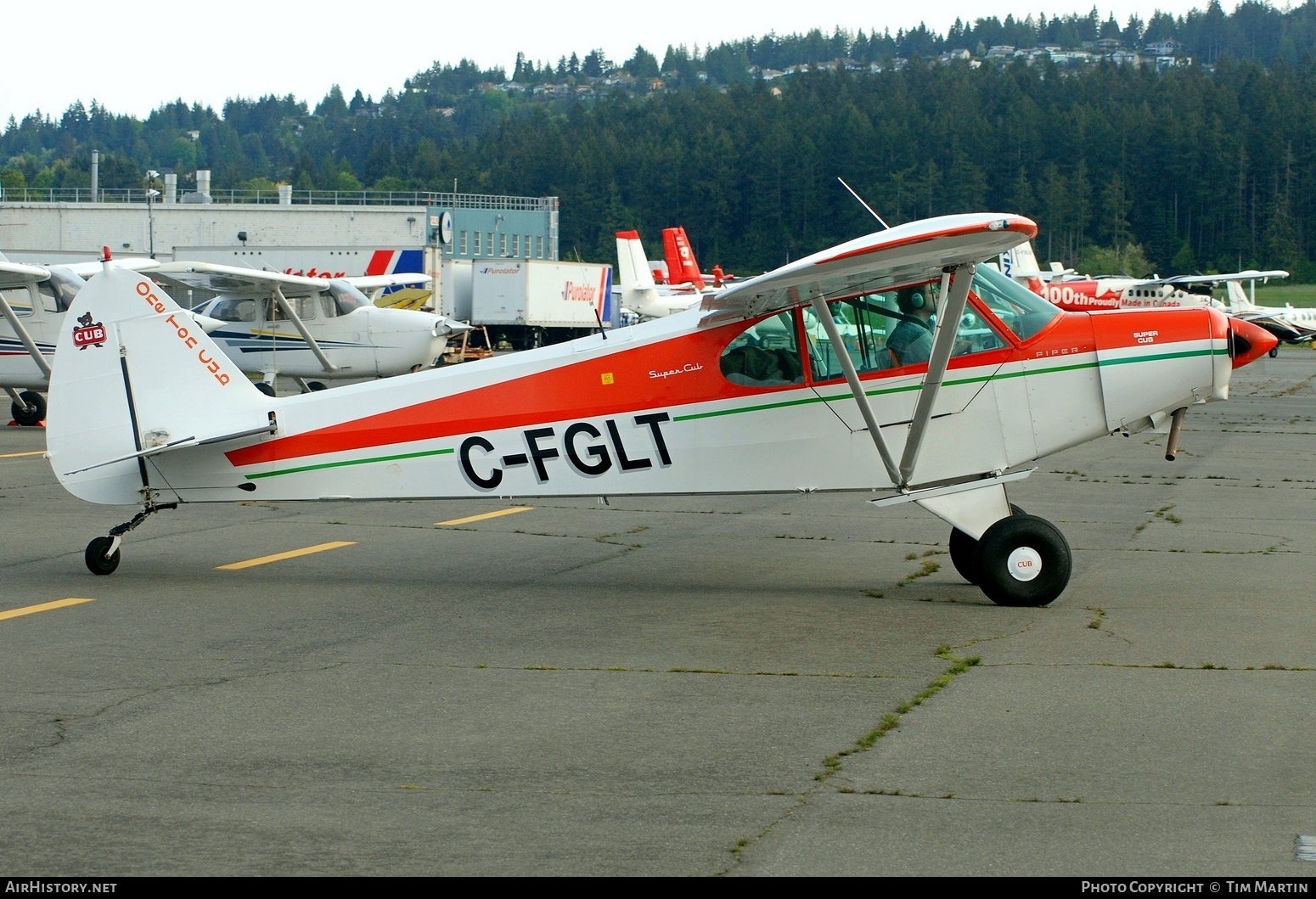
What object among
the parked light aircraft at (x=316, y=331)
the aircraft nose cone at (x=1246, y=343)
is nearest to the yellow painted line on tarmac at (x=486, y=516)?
the aircraft nose cone at (x=1246, y=343)

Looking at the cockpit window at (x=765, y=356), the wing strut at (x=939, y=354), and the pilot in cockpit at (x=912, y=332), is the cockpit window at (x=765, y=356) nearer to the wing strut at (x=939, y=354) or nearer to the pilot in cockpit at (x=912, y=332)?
the pilot in cockpit at (x=912, y=332)

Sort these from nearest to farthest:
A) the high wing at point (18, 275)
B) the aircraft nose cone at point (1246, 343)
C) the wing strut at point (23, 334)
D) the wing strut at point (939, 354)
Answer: the wing strut at point (939, 354), the aircraft nose cone at point (1246, 343), the wing strut at point (23, 334), the high wing at point (18, 275)

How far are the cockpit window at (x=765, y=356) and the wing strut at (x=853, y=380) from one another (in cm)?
32

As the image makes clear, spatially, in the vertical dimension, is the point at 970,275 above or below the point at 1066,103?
below

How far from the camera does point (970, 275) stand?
8.45 metres

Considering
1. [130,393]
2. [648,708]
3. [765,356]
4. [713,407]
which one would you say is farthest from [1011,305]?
[130,393]

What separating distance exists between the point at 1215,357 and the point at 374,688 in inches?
224

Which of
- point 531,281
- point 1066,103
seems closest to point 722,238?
point 1066,103

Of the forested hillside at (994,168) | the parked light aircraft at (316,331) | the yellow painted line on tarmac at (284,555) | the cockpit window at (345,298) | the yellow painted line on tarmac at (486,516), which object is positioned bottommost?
the yellow painted line on tarmac at (486,516)

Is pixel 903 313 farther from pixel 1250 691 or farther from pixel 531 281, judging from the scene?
pixel 531 281

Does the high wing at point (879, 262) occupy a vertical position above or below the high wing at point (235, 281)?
above

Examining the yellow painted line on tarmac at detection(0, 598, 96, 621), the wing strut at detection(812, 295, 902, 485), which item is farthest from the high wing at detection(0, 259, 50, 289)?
the wing strut at detection(812, 295, 902, 485)

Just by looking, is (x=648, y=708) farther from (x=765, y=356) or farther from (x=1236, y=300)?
(x=1236, y=300)

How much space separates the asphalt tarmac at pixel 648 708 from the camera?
14.8ft
